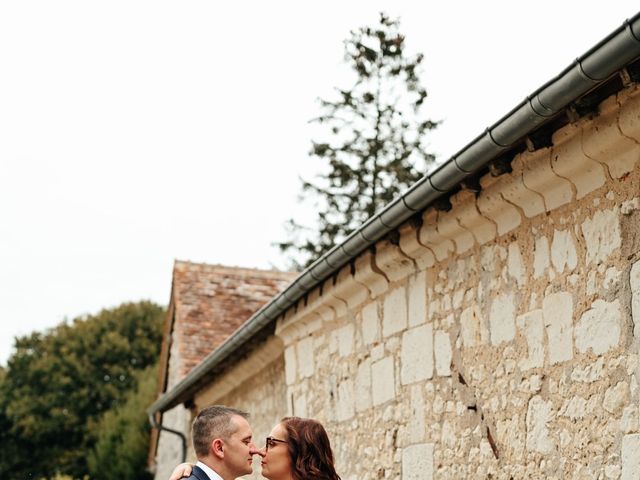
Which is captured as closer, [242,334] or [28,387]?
[242,334]

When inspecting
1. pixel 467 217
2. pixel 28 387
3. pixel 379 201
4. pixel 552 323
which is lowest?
pixel 552 323

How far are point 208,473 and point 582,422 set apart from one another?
1732 millimetres

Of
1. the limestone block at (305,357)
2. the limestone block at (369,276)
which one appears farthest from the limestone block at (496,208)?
the limestone block at (305,357)

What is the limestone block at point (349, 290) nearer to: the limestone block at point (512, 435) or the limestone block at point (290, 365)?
the limestone block at point (290, 365)

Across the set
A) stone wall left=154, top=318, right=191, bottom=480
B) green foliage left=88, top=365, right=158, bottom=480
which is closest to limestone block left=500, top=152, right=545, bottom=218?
stone wall left=154, top=318, right=191, bottom=480

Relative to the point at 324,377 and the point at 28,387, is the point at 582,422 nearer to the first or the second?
the point at 324,377

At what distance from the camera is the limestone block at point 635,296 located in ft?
14.1

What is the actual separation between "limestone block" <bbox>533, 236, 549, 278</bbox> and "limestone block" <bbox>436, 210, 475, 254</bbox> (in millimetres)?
633

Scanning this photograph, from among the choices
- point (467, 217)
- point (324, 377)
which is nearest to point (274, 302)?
point (324, 377)

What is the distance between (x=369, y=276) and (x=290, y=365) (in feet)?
6.90

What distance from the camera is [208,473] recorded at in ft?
13.0

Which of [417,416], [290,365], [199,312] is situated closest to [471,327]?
[417,416]

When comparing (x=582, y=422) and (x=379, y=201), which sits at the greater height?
(x=379, y=201)

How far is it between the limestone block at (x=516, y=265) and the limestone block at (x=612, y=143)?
2.81 ft
